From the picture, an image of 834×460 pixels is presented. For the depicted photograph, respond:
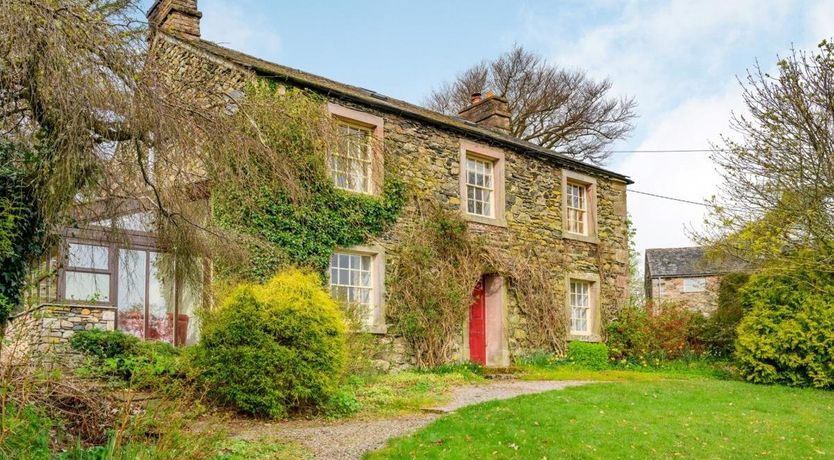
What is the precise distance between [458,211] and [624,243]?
590cm

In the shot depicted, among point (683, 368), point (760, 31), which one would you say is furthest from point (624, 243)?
point (760, 31)

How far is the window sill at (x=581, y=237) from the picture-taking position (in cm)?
1605

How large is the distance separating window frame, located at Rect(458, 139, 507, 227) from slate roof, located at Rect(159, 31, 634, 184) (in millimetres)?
244

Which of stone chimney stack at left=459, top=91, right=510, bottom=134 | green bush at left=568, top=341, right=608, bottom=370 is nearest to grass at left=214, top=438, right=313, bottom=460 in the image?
green bush at left=568, top=341, right=608, bottom=370

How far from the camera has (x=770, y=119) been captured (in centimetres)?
1266

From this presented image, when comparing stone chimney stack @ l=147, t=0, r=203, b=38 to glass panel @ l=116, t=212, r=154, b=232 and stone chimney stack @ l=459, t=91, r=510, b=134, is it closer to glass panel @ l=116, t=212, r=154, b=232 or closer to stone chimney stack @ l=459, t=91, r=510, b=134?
glass panel @ l=116, t=212, r=154, b=232

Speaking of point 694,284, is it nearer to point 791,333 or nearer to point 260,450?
point 791,333

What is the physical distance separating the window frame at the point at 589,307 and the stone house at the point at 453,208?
3cm

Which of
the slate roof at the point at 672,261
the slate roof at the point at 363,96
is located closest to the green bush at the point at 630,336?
the slate roof at the point at 363,96

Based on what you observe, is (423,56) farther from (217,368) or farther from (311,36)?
(217,368)

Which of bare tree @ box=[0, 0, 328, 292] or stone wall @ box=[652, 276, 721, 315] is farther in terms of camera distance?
stone wall @ box=[652, 276, 721, 315]

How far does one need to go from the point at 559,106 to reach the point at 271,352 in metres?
21.5

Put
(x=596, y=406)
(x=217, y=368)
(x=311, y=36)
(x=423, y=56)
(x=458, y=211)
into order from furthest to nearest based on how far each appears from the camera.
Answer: (x=458, y=211), (x=423, y=56), (x=596, y=406), (x=217, y=368), (x=311, y=36)

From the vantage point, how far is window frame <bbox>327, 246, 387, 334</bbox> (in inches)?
475
